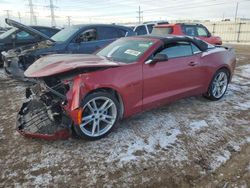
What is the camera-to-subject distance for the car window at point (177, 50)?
4641 millimetres

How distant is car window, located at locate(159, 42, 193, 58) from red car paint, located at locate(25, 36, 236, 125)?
9 centimetres

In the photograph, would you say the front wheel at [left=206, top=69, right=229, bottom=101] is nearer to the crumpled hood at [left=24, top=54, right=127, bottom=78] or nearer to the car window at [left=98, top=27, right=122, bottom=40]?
the crumpled hood at [left=24, top=54, right=127, bottom=78]

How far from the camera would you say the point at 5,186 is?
281 cm

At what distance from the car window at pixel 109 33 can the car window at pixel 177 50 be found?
3.64m

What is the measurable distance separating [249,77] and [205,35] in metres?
4.98

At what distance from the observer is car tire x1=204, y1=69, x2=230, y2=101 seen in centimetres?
551

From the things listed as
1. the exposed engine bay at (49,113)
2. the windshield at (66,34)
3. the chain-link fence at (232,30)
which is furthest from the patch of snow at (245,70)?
the chain-link fence at (232,30)

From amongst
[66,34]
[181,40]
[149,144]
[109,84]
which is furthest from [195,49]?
[66,34]

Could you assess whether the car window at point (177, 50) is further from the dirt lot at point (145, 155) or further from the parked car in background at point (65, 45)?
the parked car in background at point (65, 45)

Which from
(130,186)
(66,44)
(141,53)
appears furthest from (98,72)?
(66,44)

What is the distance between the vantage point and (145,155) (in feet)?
11.2

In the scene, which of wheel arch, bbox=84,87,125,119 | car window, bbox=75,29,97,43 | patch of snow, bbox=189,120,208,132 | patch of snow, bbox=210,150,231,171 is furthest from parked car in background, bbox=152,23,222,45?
patch of snow, bbox=210,150,231,171

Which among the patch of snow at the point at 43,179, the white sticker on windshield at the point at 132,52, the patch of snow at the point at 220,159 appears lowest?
the patch of snow at the point at 220,159

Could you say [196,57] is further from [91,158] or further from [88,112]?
[91,158]
